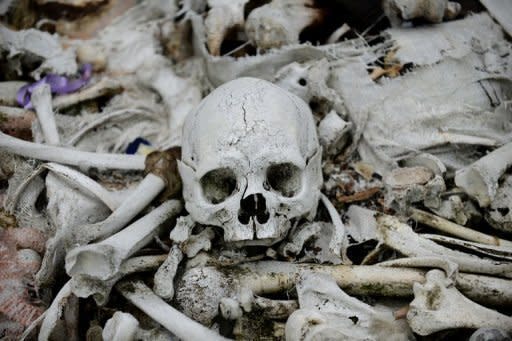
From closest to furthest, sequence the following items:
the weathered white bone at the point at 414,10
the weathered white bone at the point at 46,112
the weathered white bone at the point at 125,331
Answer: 1. the weathered white bone at the point at 125,331
2. the weathered white bone at the point at 46,112
3. the weathered white bone at the point at 414,10

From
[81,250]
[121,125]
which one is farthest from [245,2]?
[81,250]

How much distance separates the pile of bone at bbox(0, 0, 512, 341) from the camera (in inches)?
55.7

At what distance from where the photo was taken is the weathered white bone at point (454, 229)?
5.12 ft

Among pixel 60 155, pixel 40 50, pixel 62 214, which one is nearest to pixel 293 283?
pixel 62 214

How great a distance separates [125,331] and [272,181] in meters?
0.63

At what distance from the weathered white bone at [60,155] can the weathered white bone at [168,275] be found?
43cm

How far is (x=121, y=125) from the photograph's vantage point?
214cm

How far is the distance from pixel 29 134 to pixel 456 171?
5.41 feet

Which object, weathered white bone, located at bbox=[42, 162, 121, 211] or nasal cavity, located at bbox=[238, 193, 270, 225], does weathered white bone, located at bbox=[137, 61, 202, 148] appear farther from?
nasal cavity, located at bbox=[238, 193, 270, 225]

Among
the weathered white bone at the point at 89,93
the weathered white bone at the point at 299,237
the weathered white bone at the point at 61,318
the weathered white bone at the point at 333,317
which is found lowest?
the weathered white bone at the point at 61,318

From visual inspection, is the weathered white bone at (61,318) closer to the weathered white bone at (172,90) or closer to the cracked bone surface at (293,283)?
the cracked bone surface at (293,283)

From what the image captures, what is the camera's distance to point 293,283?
149cm

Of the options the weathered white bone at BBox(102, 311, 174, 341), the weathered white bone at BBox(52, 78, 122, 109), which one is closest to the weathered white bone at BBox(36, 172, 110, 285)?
the weathered white bone at BBox(102, 311, 174, 341)

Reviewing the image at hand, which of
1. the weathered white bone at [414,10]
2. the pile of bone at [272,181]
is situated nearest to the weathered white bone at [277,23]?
the pile of bone at [272,181]
